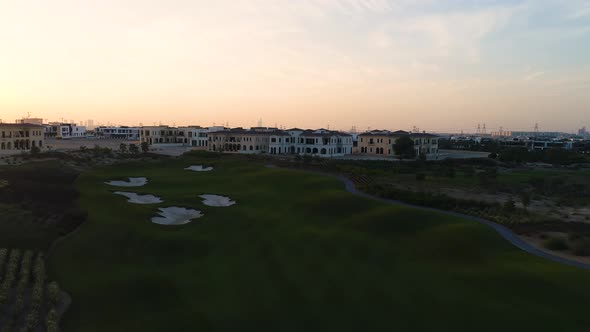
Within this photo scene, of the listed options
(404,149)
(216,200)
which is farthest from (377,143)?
(216,200)

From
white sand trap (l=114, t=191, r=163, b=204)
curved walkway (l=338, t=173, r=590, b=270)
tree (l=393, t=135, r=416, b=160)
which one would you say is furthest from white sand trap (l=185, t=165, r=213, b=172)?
tree (l=393, t=135, r=416, b=160)

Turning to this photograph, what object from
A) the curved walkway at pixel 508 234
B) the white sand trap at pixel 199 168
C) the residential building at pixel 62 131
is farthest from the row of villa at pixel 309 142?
the residential building at pixel 62 131

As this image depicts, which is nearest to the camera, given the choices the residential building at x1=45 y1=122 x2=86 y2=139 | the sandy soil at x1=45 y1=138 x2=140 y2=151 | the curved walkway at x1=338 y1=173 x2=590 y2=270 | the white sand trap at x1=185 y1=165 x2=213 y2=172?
the curved walkway at x1=338 y1=173 x2=590 y2=270

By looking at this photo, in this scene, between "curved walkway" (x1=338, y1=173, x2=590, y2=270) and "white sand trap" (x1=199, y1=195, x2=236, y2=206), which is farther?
"white sand trap" (x1=199, y1=195, x2=236, y2=206)

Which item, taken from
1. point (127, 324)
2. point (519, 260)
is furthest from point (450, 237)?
point (127, 324)

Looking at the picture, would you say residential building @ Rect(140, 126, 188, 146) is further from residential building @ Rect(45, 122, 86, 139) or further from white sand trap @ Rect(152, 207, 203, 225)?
white sand trap @ Rect(152, 207, 203, 225)

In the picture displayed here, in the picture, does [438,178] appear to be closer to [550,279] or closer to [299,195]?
[299,195]
